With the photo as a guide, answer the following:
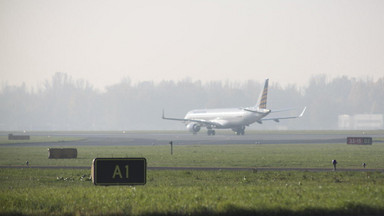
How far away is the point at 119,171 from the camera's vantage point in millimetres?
24797

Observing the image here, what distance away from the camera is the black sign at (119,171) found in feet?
80.8

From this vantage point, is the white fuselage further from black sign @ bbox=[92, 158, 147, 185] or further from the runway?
black sign @ bbox=[92, 158, 147, 185]

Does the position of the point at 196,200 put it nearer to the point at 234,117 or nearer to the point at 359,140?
the point at 359,140

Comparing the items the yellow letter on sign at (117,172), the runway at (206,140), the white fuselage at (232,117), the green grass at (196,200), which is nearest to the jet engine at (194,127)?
the white fuselage at (232,117)

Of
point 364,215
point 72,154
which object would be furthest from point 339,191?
point 72,154

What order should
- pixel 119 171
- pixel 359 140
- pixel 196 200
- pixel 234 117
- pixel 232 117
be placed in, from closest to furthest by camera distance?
pixel 196 200 → pixel 119 171 → pixel 359 140 → pixel 234 117 → pixel 232 117

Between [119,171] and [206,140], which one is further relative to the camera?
[206,140]

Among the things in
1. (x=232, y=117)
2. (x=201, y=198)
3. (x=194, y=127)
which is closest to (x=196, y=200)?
(x=201, y=198)

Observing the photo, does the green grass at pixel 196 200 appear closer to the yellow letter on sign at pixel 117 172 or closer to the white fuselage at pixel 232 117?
the yellow letter on sign at pixel 117 172

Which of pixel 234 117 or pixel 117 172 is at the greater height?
pixel 234 117

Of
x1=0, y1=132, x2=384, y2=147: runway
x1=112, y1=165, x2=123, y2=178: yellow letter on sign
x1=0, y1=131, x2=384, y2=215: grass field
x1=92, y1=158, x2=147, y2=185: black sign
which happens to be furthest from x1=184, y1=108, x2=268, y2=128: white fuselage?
x1=112, y1=165, x2=123, y2=178: yellow letter on sign

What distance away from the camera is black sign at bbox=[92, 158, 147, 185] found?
24641 millimetres

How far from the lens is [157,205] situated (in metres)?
23.3

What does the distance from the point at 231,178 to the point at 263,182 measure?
3334 millimetres
